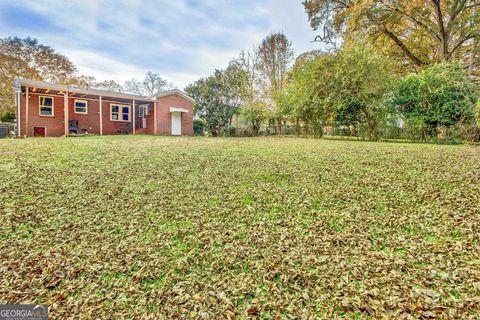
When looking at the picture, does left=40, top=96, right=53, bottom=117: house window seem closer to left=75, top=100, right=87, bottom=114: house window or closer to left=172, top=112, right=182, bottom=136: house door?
left=75, top=100, right=87, bottom=114: house window

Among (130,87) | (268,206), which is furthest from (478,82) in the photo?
(130,87)

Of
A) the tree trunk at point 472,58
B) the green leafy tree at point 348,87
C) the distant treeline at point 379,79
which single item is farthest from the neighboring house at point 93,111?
the tree trunk at point 472,58

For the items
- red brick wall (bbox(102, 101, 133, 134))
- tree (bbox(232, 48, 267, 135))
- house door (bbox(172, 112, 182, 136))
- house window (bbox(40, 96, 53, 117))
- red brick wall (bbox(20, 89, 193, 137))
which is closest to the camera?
red brick wall (bbox(20, 89, 193, 137))

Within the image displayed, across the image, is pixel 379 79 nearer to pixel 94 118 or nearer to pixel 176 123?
pixel 176 123

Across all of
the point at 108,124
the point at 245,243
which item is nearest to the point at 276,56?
the point at 108,124

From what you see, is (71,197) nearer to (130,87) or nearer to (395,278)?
(395,278)

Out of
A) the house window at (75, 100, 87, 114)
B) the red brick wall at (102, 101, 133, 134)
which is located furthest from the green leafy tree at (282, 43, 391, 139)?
the house window at (75, 100, 87, 114)

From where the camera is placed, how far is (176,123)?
1897 centimetres

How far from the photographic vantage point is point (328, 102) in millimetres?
12508

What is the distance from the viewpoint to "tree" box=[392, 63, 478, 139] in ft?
32.0

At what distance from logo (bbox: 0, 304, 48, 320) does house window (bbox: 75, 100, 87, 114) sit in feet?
55.9

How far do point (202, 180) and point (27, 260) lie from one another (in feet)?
8.46

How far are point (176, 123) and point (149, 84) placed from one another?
19.1 metres

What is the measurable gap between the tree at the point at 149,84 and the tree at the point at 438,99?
101 ft
